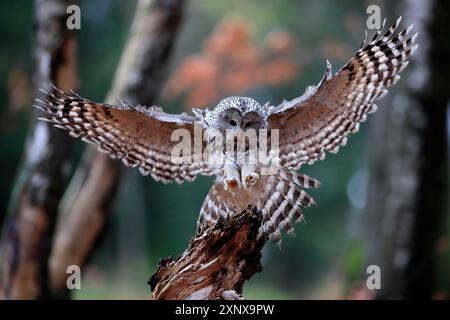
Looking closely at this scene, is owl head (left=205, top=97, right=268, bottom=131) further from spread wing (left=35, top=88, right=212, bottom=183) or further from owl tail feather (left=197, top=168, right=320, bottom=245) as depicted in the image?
owl tail feather (left=197, top=168, right=320, bottom=245)

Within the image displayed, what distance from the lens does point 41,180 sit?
18.6 feet

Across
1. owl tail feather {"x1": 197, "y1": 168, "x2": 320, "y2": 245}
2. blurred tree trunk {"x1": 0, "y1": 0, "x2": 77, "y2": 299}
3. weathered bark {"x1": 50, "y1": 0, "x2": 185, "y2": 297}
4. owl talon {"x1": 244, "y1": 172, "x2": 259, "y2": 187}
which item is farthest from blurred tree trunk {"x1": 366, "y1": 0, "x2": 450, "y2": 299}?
blurred tree trunk {"x1": 0, "y1": 0, "x2": 77, "y2": 299}

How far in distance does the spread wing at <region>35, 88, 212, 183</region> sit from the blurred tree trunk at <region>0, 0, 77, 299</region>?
1428 millimetres

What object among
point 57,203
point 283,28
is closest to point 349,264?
point 57,203

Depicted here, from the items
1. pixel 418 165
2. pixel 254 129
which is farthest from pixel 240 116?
pixel 418 165

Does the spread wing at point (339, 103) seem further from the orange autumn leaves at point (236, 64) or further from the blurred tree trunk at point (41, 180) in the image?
the orange autumn leaves at point (236, 64)

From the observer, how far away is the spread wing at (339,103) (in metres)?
4.04

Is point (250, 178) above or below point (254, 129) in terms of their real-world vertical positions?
below

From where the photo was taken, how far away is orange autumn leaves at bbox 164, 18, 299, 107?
11.8m

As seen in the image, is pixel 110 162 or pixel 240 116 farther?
pixel 110 162

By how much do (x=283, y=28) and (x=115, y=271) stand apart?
20.8ft

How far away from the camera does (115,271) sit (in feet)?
49.6

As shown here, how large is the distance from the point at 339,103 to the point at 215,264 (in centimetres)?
135

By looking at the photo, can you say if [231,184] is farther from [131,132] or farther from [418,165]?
[418,165]
